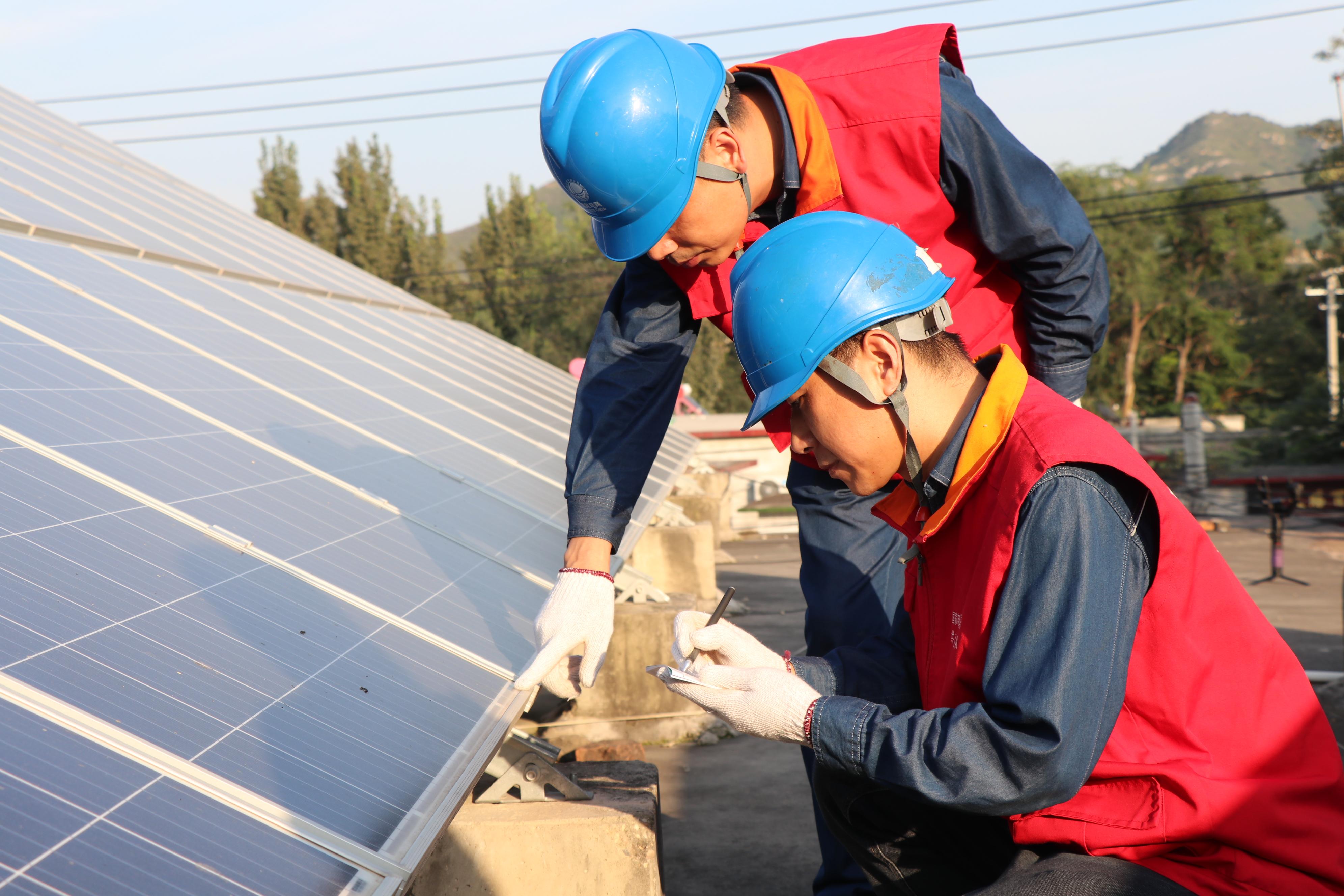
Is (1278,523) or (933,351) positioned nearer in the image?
(933,351)

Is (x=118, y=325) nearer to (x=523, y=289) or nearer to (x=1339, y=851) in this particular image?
(x=1339, y=851)

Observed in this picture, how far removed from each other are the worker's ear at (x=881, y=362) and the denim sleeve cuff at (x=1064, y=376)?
105 centimetres

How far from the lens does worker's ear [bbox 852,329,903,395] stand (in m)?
1.91

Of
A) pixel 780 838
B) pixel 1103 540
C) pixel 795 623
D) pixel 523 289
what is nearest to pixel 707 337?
pixel 523 289

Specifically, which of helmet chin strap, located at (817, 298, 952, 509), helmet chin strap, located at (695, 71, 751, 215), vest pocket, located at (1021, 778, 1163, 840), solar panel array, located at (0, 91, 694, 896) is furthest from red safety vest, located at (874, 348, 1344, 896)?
solar panel array, located at (0, 91, 694, 896)

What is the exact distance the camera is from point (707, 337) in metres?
38.5

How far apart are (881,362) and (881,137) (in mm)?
847

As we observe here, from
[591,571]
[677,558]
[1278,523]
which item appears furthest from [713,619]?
[1278,523]

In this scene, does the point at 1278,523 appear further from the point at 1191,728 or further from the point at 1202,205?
the point at 1202,205

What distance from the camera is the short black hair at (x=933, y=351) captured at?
6.40 ft

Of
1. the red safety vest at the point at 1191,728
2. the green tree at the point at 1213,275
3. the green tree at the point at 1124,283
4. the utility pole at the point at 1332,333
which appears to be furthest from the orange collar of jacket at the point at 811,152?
the green tree at the point at 1213,275

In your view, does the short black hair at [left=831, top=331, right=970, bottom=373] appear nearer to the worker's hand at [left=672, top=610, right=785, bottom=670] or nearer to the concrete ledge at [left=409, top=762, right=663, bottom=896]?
the worker's hand at [left=672, top=610, right=785, bottom=670]

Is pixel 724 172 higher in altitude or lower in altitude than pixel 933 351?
higher

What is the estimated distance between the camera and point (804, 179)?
100 inches
